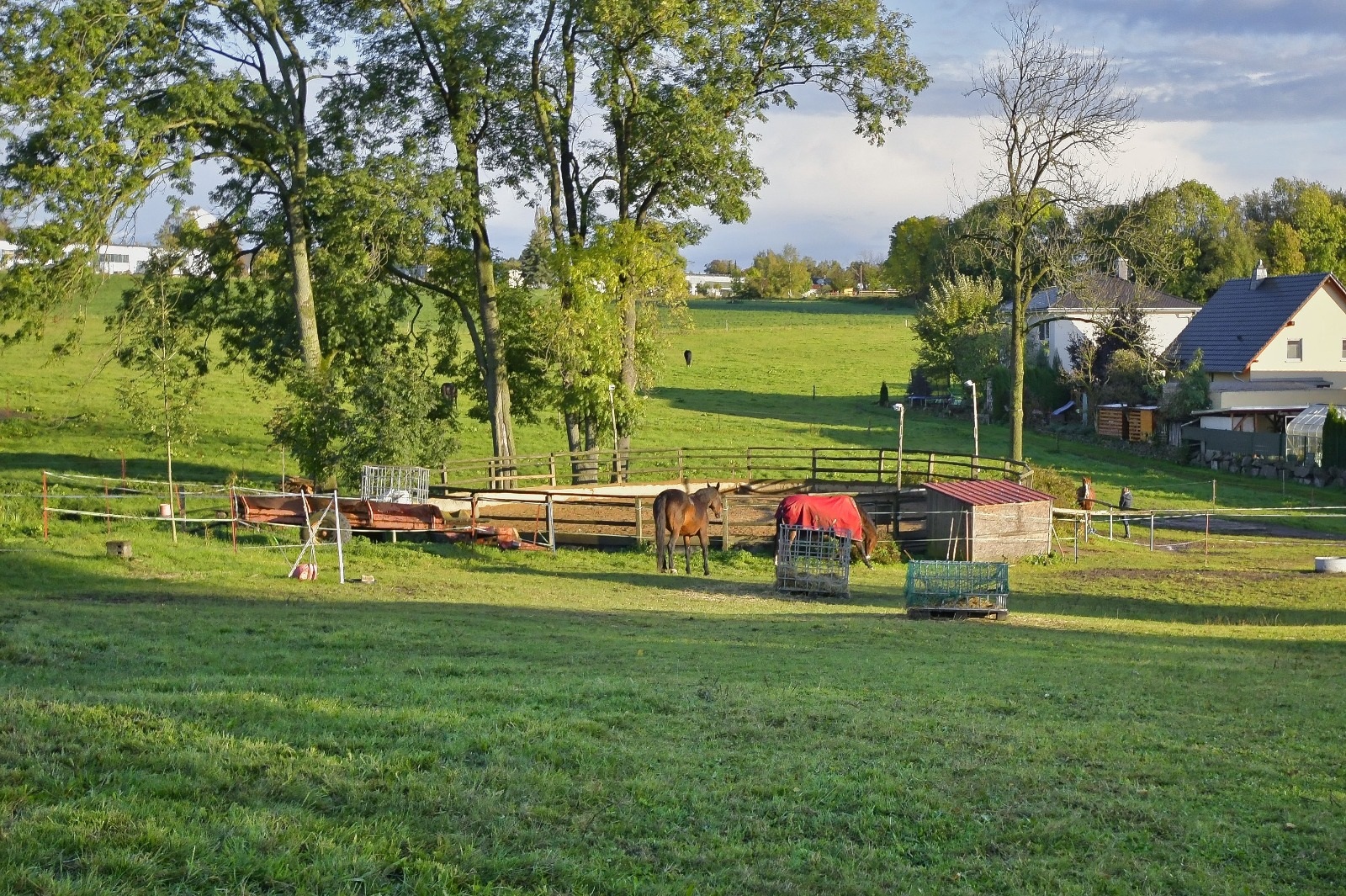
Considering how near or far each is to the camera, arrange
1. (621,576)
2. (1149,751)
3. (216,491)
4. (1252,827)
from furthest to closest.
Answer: (216,491) → (621,576) → (1149,751) → (1252,827)

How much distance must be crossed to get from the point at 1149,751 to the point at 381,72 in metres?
32.4

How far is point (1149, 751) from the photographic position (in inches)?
338

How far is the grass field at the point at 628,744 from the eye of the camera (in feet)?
18.2

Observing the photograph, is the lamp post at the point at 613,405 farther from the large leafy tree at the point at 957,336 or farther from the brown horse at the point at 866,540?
the large leafy tree at the point at 957,336

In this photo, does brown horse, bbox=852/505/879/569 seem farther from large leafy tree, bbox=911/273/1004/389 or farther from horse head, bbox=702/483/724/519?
large leafy tree, bbox=911/273/1004/389

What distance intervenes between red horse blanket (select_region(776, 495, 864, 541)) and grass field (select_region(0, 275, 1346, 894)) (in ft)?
15.7

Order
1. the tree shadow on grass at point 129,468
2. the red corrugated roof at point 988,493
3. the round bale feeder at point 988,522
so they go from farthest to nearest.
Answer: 1. the tree shadow on grass at point 129,468
2. the red corrugated roof at point 988,493
3. the round bale feeder at point 988,522

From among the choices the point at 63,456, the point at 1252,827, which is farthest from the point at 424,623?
the point at 63,456

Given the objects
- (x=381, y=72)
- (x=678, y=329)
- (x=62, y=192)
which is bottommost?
(x=678, y=329)

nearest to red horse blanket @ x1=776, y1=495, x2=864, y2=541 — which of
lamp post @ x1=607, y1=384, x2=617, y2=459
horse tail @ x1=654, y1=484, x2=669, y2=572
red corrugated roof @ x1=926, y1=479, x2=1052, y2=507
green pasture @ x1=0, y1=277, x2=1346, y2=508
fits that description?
horse tail @ x1=654, y1=484, x2=669, y2=572

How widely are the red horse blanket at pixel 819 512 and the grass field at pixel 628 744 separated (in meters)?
4.79

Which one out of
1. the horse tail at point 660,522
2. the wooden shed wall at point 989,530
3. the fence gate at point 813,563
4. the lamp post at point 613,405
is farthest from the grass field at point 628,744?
the lamp post at point 613,405

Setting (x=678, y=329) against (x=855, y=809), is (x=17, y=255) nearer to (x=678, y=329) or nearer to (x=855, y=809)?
(x=678, y=329)

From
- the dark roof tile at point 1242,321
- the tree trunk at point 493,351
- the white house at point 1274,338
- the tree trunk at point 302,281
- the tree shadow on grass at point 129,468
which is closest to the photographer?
the tree trunk at point 302,281
